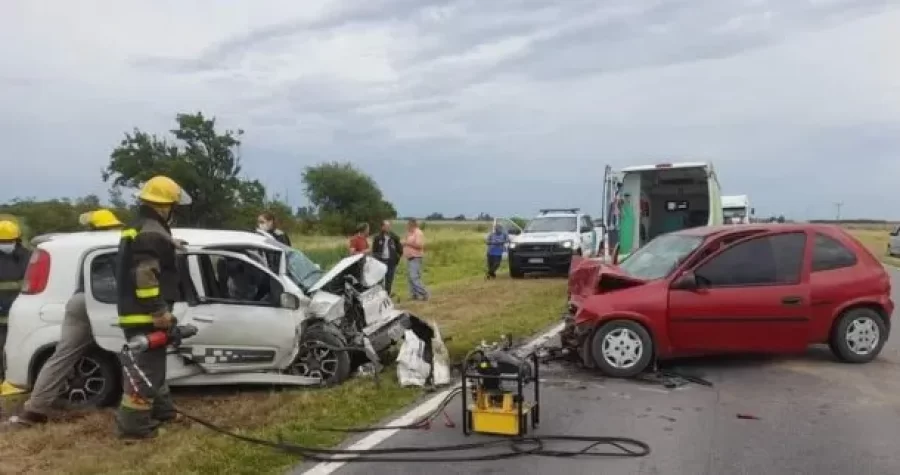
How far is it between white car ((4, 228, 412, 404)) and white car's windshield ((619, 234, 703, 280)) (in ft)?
10.1

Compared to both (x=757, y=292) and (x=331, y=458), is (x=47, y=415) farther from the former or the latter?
(x=757, y=292)

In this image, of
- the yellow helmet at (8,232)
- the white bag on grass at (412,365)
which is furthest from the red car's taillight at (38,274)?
the white bag on grass at (412,365)

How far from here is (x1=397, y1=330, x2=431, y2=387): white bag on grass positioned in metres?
7.91

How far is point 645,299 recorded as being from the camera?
8398 mm

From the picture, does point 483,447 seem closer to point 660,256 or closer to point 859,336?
point 660,256

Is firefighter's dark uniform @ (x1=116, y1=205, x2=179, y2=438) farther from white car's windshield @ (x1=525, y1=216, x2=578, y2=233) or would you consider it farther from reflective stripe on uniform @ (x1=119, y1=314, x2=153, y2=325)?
white car's windshield @ (x1=525, y1=216, x2=578, y2=233)

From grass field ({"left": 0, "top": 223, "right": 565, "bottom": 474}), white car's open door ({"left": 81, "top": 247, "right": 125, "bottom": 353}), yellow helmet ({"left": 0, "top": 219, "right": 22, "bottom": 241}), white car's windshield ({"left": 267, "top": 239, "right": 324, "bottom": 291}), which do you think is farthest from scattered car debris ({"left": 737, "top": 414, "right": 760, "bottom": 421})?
yellow helmet ({"left": 0, "top": 219, "right": 22, "bottom": 241})

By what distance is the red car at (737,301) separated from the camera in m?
8.38

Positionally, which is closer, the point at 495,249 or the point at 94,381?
the point at 94,381

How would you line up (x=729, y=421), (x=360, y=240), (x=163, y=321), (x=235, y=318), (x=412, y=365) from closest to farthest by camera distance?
1. (x=163, y=321)
2. (x=729, y=421)
3. (x=235, y=318)
4. (x=412, y=365)
5. (x=360, y=240)

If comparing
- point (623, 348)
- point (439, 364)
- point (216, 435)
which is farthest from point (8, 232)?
point (623, 348)

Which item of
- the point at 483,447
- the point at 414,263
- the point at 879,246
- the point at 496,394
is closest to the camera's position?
the point at 483,447

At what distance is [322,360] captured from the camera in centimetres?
802

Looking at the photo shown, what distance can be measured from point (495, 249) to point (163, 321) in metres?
17.6
